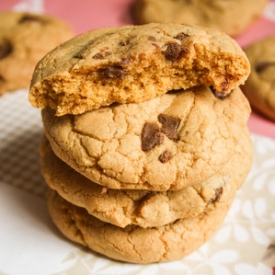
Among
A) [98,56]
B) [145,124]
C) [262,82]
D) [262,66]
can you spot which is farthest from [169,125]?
[262,66]

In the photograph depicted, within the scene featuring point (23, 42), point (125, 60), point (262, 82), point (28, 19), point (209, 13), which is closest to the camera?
point (125, 60)

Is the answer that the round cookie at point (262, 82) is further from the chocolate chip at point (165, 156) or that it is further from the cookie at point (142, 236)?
the chocolate chip at point (165, 156)

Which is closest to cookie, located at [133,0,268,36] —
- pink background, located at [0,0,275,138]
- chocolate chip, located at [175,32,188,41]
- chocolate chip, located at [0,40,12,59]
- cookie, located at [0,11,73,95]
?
pink background, located at [0,0,275,138]

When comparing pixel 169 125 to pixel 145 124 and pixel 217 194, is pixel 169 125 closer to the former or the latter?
pixel 145 124

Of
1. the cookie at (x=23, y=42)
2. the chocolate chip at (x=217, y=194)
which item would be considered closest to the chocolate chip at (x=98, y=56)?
the chocolate chip at (x=217, y=194)

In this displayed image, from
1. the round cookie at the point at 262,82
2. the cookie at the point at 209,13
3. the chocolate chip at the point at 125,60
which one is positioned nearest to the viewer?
the chocolate chip at the point at 125,60
